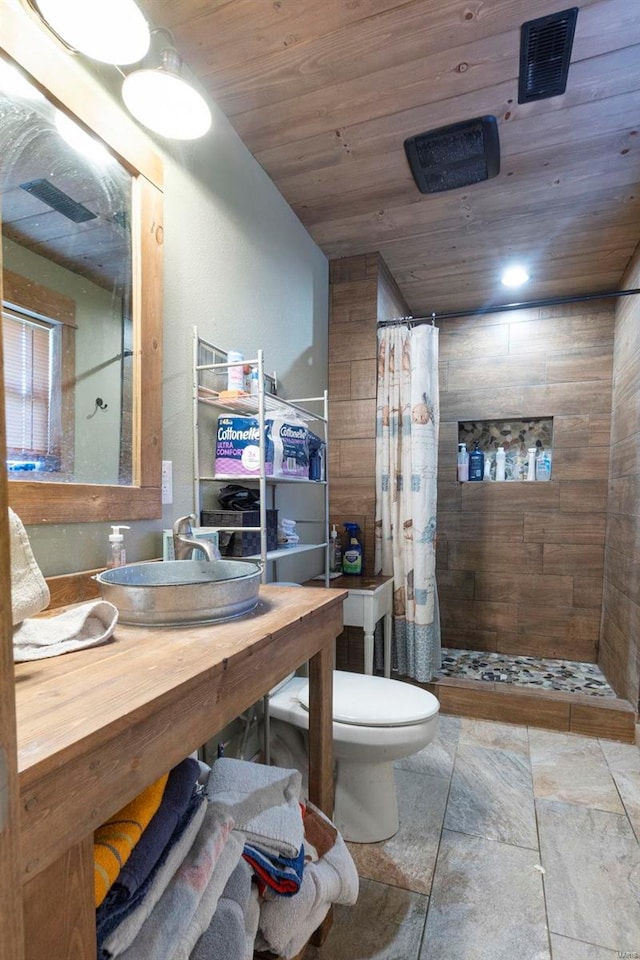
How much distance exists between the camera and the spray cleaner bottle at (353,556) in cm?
241

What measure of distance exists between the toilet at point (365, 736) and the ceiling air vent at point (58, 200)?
143cm

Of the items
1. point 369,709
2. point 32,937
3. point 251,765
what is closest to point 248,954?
point 251,765

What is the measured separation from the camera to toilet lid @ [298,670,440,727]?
135cm

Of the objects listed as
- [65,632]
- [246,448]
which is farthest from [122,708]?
[246,448]

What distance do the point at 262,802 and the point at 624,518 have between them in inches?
90.8

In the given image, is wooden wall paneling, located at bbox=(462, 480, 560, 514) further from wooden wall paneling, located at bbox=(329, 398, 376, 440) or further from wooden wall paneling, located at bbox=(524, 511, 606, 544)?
wooden wall paneling, located at bbox=(329, 398, 376, 440)

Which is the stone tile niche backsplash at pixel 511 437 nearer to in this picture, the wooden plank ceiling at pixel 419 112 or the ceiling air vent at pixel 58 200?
the wooden plank ceiling at pixel 419 112

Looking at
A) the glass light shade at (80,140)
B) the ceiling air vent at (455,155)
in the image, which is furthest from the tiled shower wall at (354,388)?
the glass light shade at (80,140)

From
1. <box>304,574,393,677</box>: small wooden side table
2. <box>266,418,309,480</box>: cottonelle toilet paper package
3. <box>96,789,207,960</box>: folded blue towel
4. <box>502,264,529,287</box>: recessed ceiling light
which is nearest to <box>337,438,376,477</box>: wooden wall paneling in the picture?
<box>304,574,393,677</box>: small wooden side table

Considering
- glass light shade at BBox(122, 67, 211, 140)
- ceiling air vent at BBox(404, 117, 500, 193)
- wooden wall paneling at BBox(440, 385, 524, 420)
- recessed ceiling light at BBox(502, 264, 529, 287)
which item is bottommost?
wooden wall paneling at BBox(440, 385, 524, 420)

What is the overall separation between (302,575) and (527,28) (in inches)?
81.0

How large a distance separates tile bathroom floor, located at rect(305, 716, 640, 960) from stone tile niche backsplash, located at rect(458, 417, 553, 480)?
67.1 inches

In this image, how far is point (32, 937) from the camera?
41cm

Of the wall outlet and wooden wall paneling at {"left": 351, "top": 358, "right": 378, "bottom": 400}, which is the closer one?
the wall outlet
